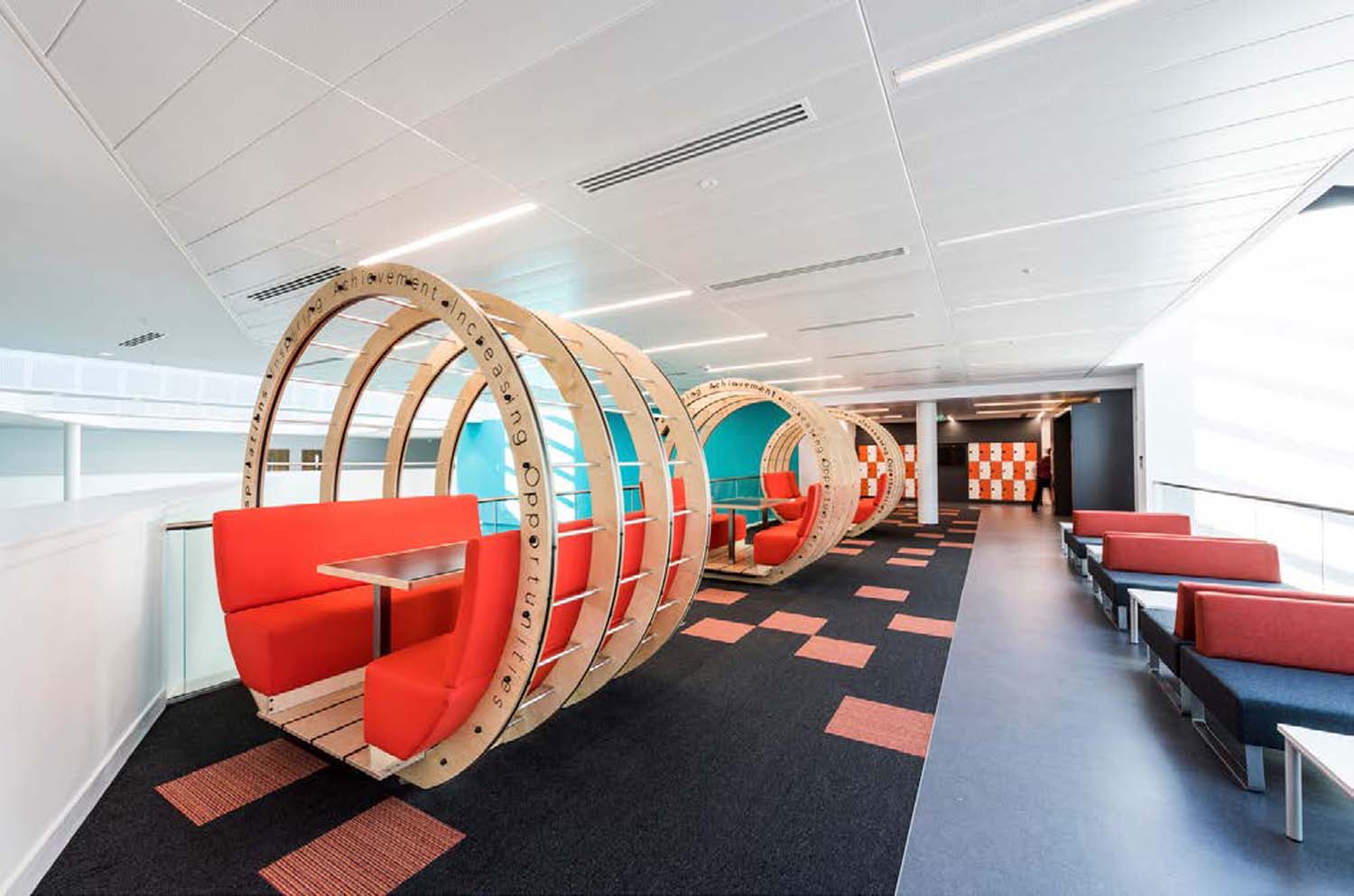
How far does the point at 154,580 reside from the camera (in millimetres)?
3090

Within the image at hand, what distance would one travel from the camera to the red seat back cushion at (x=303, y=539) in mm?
2861

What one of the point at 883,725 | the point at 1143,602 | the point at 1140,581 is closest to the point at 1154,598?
the point at 1143,602

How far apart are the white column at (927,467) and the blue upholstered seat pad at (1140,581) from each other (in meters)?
7.69

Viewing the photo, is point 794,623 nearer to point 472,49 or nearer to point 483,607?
point 483,607

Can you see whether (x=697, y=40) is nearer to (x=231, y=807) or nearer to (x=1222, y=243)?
(x=231, y=807)

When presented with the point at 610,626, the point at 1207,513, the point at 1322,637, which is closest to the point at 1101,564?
the point at 1322,637

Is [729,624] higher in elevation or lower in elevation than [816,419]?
lower

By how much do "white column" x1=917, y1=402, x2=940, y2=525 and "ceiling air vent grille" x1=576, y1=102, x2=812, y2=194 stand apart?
1071 centimetres

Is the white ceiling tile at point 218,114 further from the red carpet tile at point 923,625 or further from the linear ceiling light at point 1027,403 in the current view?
the linear ceiling light at point 1027,403

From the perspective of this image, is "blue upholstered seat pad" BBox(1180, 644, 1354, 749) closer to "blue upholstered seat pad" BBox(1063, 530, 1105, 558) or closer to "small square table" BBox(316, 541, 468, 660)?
"small square table" BBox(316, 541, 468, 660)

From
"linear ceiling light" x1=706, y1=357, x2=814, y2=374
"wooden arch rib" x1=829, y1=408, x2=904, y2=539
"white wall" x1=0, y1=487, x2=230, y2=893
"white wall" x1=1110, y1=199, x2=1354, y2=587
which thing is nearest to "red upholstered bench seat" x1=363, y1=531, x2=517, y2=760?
"white wall" x1=0, y1=487, x2=230, y2=893

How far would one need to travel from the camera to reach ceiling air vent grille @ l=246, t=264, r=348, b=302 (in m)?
5.14

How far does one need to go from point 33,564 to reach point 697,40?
10.6 feet

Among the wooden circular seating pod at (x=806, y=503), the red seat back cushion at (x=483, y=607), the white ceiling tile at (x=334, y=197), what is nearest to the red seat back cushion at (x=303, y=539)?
the red seat back cushion at (x=483, y=607)
